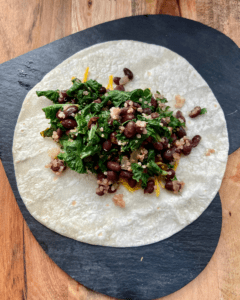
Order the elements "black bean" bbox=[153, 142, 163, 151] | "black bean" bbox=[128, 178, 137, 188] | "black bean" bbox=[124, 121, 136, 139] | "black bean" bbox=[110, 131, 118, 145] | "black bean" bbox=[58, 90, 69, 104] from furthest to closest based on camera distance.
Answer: "black bean" bbox=[58, 90, 69, 104]
"black bean" bbox=[128, 178, 137, 188]
"black bean" bbox=[153, 142, 163, 151]
"black bean" bbox=[110, 131, 118, 145]
"black bean" bbox=[124, 121, 136, 139]

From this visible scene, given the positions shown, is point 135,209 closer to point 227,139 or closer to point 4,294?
point 227,139

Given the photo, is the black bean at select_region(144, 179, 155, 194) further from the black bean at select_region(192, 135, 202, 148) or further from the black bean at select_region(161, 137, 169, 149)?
the black bean at select_region(192, 135, 202, 148)

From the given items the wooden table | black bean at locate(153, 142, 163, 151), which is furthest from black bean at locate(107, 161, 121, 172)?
the wooden table

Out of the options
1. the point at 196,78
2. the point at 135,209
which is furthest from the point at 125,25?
the point at 135,209

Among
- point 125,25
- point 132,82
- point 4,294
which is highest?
point 125,25

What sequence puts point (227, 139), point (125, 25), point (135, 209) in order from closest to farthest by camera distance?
point (135, 209) < point (227, 139) < point (125, 25)

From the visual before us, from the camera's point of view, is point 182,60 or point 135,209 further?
point 182,60
